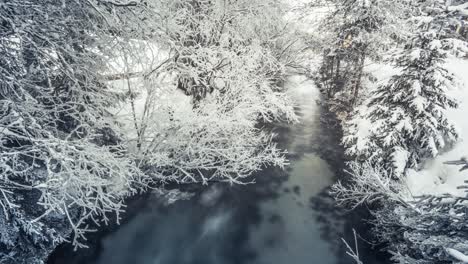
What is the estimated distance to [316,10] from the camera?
1938cm

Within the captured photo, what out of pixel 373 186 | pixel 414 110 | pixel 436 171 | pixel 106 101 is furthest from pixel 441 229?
pixel 106 101

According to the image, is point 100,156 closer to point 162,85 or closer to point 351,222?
point 162,85

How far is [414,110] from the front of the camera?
34.5 ft

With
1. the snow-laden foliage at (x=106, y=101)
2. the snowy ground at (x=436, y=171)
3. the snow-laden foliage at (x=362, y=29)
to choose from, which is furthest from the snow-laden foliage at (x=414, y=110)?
the snow-laden foliage at (x=362, y=29)

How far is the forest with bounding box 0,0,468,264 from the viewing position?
679cm

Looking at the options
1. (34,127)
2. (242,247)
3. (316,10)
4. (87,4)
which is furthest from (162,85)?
(316,10)

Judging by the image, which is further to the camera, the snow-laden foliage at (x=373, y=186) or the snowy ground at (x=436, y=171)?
the snowy ground at (x=436, y=171)

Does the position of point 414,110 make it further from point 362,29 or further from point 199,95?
point 199,95

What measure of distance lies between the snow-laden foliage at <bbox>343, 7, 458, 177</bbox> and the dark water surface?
274 cm

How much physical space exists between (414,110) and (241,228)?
7122 mm

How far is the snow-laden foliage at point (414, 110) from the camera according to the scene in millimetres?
10031

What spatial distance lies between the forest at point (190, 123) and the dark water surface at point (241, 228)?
0.11 m

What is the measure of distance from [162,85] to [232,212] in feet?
17.7

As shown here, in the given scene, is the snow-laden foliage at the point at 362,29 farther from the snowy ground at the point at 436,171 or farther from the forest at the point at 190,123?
the snowy ground at the point at 436,171
